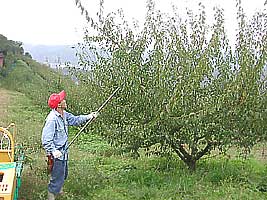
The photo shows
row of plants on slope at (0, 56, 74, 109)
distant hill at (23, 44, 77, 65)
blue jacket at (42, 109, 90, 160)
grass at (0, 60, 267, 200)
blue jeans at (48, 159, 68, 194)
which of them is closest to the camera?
blue jacket at (42, 109, 90, 160)

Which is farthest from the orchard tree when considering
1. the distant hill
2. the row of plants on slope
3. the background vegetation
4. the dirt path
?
the row of plants on slope

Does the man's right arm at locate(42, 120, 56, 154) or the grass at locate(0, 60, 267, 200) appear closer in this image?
the man's right arm at locate(42, 120, 56, 154)

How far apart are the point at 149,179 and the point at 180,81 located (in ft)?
5.41

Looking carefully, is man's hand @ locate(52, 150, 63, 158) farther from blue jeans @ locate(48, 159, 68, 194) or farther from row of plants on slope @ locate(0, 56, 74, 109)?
row of plants on slope @ locate(0, 56, 74, 109)

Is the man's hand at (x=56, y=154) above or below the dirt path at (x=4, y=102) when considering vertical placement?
below

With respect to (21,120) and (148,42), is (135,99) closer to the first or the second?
(148,42)

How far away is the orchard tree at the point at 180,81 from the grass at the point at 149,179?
21.4 inches

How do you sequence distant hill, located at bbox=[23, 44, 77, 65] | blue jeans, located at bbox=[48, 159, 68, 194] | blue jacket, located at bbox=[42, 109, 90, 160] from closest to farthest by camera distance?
blue jacket, located at bbox=[42, 109, 90, 160]
blue jeans, located at bbox=[48, 159, 68, 194]
distant hill, located at bbox=[23, 44, 77, 65]

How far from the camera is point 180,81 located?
7.35m

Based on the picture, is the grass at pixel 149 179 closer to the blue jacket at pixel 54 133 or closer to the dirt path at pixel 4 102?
the blue jacket at pixel 54 133

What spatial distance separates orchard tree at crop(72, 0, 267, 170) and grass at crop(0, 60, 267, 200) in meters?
0.54

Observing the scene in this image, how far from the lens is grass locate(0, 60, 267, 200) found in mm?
7145

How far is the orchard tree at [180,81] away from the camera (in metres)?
7.28

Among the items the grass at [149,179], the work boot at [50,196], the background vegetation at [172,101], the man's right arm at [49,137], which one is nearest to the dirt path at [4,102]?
the grass at [149,179]
